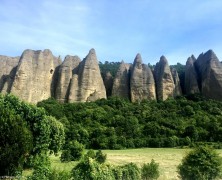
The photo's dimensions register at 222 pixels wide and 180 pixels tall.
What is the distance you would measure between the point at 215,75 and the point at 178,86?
754 cm

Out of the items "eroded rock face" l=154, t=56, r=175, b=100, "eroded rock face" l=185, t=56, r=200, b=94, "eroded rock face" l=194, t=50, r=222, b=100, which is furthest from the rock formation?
"eroded rock face" l=194, t=50, r=222, b=100

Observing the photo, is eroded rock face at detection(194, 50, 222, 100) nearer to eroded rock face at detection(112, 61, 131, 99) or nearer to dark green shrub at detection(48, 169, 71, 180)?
eroded rock face at detection(112, 61, 131, 99)

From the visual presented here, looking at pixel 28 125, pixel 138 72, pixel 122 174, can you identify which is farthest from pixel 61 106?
pixel 122 174

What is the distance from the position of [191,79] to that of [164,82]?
552cm

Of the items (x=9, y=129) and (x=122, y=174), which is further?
(x=9, y=129)

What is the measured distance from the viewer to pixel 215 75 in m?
67.6

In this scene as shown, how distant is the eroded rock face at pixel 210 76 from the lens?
66812 mm

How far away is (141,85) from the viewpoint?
69812 mm

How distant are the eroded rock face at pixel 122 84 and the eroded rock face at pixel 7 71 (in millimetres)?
18860

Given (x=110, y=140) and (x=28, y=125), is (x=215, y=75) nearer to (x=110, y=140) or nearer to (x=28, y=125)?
(x=110, y=140)

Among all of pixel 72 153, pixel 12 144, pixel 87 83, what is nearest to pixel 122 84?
pixel 87 83

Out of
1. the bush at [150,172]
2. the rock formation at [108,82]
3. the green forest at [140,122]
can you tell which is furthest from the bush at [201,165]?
the rock formation at [108,82]

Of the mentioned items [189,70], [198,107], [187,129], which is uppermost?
[189,70]

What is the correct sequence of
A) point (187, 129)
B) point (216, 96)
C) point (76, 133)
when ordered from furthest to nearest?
1. point (216, 96)
2. point (187, 129)
3. point (76, 133)
